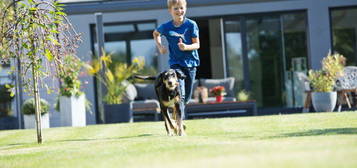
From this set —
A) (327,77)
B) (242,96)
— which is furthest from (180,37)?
(242,96)

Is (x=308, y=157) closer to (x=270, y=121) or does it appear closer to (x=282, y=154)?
(x=282, y=154)

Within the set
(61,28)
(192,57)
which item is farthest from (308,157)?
(61,28)

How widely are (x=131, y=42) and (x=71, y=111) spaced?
13.6 ft

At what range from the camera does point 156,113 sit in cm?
1373

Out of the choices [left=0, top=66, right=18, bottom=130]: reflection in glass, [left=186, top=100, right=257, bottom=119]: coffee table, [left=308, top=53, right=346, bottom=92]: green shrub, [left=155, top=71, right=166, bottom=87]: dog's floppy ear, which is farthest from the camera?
[left=0, top=66, right=18, bottom=130]: reflection in glass

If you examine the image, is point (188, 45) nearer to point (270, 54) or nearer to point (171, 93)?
point (171, 93)

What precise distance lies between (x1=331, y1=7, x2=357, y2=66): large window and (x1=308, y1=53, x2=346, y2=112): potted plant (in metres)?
3.71

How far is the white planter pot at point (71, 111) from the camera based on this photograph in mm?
12344

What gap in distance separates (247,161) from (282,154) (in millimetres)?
388

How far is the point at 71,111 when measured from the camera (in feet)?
40.4

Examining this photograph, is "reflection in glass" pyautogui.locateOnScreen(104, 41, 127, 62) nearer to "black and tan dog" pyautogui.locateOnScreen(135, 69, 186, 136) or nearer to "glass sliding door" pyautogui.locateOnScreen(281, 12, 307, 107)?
"glass sliding door" pyautogui.locateOnScreen(281, 12, 307, 107)

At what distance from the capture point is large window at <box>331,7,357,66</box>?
15.8 metres

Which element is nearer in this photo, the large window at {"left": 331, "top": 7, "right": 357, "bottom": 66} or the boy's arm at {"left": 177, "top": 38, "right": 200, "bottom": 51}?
the boy's arm at {"left": 177, "top": 38, "right": 200, "bottom": 51}

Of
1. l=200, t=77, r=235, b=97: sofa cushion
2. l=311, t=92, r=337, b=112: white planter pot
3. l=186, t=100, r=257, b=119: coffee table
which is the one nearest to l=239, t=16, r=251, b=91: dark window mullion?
l=200, t=77, r=235, b=97: sofa cushion
